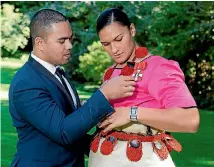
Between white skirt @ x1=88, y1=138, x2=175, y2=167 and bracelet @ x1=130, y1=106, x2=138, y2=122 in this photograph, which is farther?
white skirt @ x1=88, y1=138, x2=175, y2=167

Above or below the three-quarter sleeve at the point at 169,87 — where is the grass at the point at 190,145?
below

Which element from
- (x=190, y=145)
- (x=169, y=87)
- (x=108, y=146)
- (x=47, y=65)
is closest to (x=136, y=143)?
(x=108, y=146)

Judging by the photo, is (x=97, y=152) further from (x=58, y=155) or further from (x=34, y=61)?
(x=34, y=61)

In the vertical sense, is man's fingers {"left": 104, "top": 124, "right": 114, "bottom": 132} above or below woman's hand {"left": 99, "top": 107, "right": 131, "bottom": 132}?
below

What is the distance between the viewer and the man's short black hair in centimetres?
272

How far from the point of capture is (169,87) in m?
2.52

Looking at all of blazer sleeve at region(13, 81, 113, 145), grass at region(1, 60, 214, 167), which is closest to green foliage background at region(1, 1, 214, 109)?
grass at region(1, 60, 214, 167)

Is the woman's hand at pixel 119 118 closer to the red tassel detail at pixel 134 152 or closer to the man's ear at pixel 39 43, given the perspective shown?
the red tassel detail at pixel 134 152

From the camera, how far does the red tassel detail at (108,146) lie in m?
2.73

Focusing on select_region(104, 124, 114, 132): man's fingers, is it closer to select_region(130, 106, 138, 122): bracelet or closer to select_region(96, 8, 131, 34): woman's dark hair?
select_region(130, 106, 138, 122): bracelet

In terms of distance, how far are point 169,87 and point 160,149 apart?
358mm

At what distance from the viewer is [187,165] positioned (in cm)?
841

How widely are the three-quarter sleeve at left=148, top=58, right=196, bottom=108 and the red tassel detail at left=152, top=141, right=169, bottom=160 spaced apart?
230 mm

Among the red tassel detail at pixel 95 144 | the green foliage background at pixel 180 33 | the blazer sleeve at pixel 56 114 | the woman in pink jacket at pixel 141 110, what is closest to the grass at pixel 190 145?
the green foliage background at pixel 180 33
